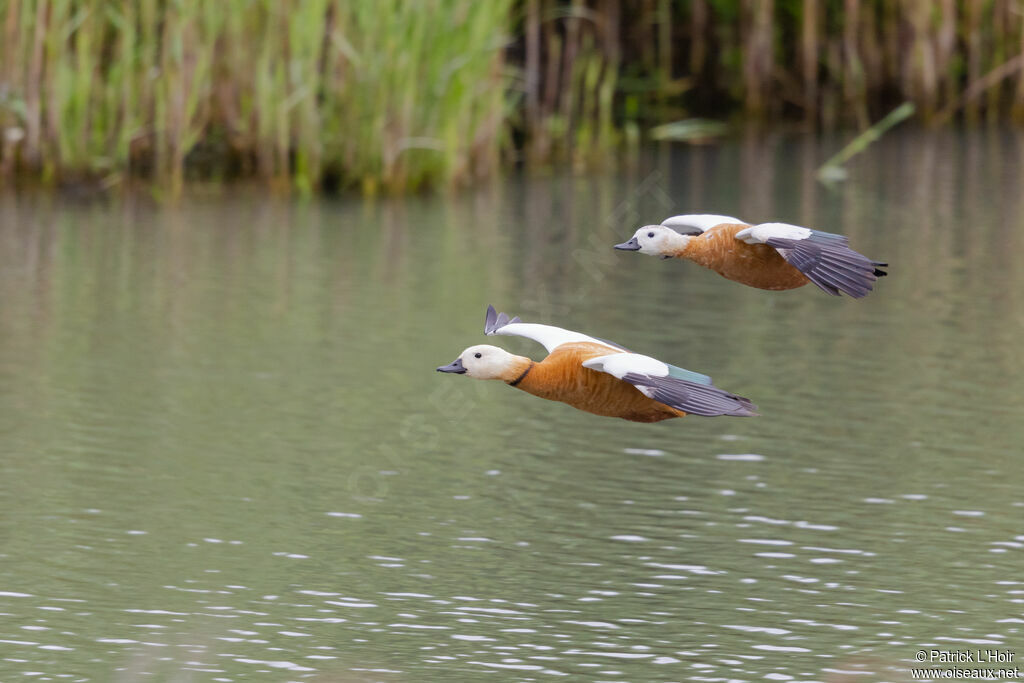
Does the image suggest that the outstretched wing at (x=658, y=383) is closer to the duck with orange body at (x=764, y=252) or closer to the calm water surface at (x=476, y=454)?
the duck with orange body at (x=764, y=252)

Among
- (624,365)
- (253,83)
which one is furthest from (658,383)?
(253,83)

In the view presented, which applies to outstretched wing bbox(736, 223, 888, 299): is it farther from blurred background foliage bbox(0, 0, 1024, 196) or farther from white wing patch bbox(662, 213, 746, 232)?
blurred background foliage bbox(0, 0, 1024, 196)

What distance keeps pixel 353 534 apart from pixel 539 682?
3190 millimetres

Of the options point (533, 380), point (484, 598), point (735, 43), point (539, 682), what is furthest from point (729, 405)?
point (735, 43)

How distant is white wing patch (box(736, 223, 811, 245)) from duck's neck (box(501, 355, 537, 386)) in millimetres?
666

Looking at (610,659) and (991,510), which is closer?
(610,659)

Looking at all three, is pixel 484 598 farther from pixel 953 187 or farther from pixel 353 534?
pixel 953 187

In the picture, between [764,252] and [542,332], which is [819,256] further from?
[542,332]

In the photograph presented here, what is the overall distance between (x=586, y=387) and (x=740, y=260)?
1.73ft

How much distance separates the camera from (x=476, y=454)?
47.6ft

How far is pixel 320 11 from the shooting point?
22.3 metres

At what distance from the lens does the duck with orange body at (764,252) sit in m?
4.86

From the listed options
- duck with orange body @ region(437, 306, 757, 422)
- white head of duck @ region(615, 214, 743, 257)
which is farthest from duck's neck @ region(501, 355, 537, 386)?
white head of duck @ region(615, 214, 743, 257)

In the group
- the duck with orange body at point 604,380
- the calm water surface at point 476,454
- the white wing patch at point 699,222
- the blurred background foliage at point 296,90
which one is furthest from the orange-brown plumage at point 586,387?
the blurred background foliage at point 296,90
